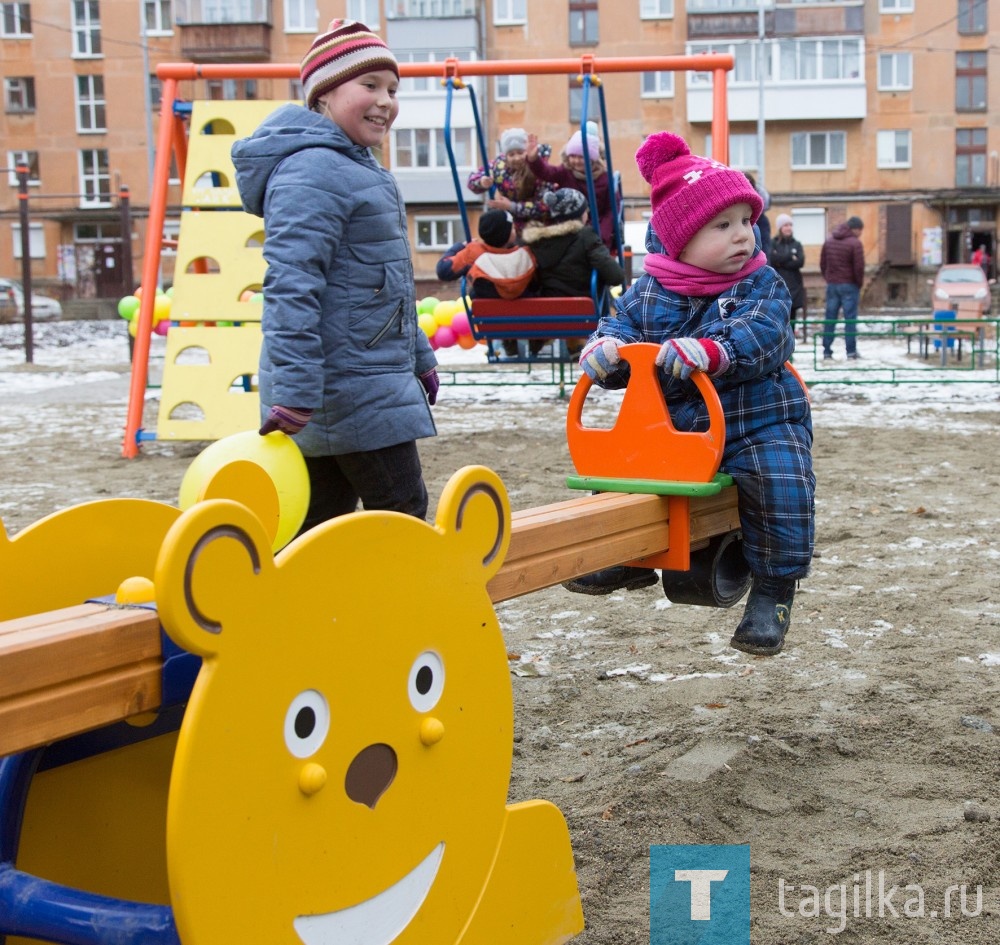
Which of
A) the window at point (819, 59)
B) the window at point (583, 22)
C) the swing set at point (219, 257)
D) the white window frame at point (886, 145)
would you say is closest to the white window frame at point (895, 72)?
the window at point (819, 59)

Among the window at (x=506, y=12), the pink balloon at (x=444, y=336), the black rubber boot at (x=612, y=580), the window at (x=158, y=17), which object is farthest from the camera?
the window at (x=158, y=17)

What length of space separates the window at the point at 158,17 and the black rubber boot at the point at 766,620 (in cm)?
4158

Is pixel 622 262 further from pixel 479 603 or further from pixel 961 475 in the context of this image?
pixel 479 603

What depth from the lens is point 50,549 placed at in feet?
6.48

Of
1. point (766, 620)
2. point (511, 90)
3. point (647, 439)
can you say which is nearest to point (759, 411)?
point (647, 439)

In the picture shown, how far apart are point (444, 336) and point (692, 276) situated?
7.98 metres

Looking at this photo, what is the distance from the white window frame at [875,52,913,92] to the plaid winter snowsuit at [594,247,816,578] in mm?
38551

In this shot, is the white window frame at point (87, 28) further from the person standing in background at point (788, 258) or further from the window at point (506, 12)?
the person standing in background at point (788, 258)

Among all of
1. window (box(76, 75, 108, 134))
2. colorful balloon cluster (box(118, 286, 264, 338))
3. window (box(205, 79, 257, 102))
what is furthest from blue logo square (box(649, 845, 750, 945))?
window (box(76, 75, 108, 134))

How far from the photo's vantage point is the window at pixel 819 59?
38094mm

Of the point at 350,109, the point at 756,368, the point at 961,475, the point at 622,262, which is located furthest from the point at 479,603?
the point at 622,262

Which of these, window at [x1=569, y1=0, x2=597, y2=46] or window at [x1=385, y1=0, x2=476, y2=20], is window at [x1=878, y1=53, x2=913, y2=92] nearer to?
window at [x1=569, y1=0, x2=597, y2=46]

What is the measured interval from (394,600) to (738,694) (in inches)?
71.9

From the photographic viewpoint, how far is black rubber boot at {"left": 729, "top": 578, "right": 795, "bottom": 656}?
8.88ft
